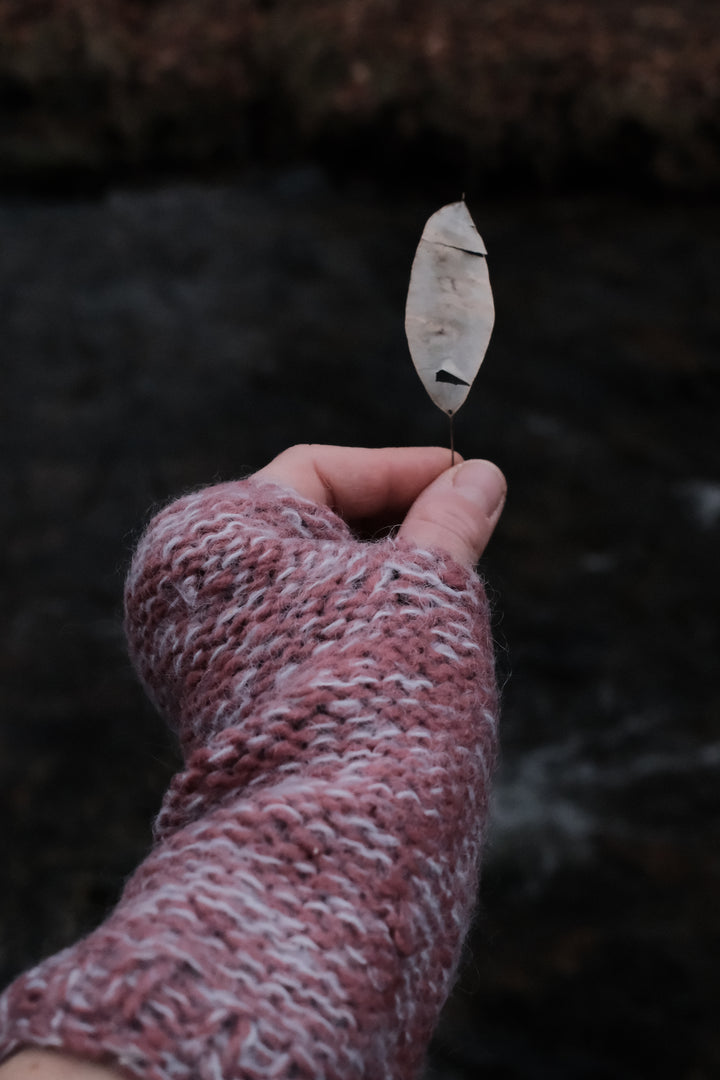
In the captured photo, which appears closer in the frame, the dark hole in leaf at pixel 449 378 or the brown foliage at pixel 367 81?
the dark hole in leaf at pixel 449 378

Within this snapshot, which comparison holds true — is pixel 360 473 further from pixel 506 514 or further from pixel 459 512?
pixel 506 514

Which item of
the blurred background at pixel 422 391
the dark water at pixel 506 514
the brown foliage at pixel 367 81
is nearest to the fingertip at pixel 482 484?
the dark water at pixel 506 514

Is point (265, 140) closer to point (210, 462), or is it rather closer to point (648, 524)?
point (210, 462)

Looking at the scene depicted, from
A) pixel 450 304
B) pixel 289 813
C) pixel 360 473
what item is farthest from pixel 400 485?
pixel 289 813

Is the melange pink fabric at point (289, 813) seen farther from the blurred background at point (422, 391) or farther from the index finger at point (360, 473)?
the blurred background at point (422, 391)

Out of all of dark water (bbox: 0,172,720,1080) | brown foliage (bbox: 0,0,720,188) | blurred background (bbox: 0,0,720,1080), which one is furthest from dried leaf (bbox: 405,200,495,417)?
brown foliage (bbox: 0,0,720,188)

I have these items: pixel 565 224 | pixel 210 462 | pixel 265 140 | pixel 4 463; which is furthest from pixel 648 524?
pixel 265 140
